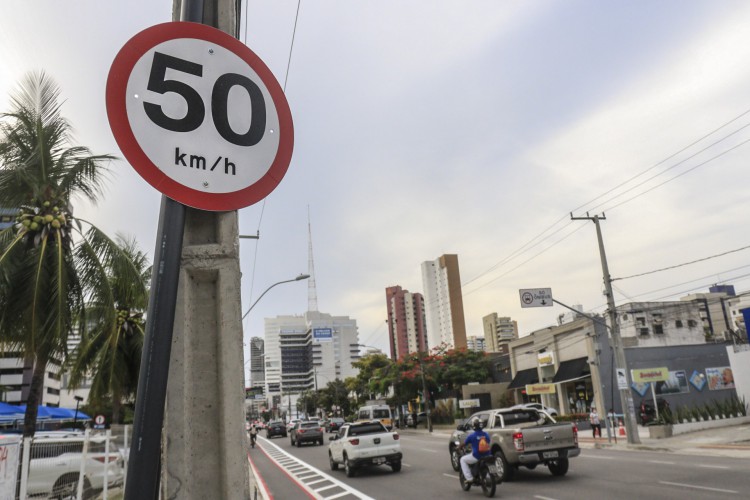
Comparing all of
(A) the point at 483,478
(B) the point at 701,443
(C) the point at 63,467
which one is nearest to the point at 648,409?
(B) the point at 701,443

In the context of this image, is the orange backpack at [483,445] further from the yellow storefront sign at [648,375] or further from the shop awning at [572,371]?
the shop awning at [572,371]

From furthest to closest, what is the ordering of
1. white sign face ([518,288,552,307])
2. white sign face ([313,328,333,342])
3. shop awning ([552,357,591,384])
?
white sign face ([313,328,333,342]), shop awning ([552,357,591,384]), white sign face ([518,288,552,307])

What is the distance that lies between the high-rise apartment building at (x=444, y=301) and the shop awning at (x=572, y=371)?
120m

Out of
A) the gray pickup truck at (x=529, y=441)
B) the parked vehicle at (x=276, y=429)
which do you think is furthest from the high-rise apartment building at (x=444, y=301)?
the gray pickup truck at (x=529, y=441)

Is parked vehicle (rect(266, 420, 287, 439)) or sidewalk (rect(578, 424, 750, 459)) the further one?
parked vehicle (rect(266, 420, 287, 439))

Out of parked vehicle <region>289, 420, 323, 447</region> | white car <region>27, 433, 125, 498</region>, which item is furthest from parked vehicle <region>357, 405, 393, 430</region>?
white car <region>27, 433, 125, 498</region>

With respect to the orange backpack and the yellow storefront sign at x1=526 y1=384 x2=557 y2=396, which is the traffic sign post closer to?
the orange backpack

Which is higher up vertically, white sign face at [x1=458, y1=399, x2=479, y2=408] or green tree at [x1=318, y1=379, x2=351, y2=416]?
green tree at [x1=318, y1=379, x2=351, y2=416]

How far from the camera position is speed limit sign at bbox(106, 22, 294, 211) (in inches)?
87.0

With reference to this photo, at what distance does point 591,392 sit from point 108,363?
32190 mm

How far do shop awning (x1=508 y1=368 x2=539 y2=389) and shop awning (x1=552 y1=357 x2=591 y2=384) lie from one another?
156 inches

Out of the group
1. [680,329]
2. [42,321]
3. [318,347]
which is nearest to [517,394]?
[680,329]

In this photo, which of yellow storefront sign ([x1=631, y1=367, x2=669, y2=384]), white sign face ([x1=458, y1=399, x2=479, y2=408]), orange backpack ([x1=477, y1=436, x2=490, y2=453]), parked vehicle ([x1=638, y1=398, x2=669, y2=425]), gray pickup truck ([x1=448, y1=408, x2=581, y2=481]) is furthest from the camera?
Result: white sign face ([x1=458, y1=399, x2=479, y2=408])

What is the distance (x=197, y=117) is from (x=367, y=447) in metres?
17.8
